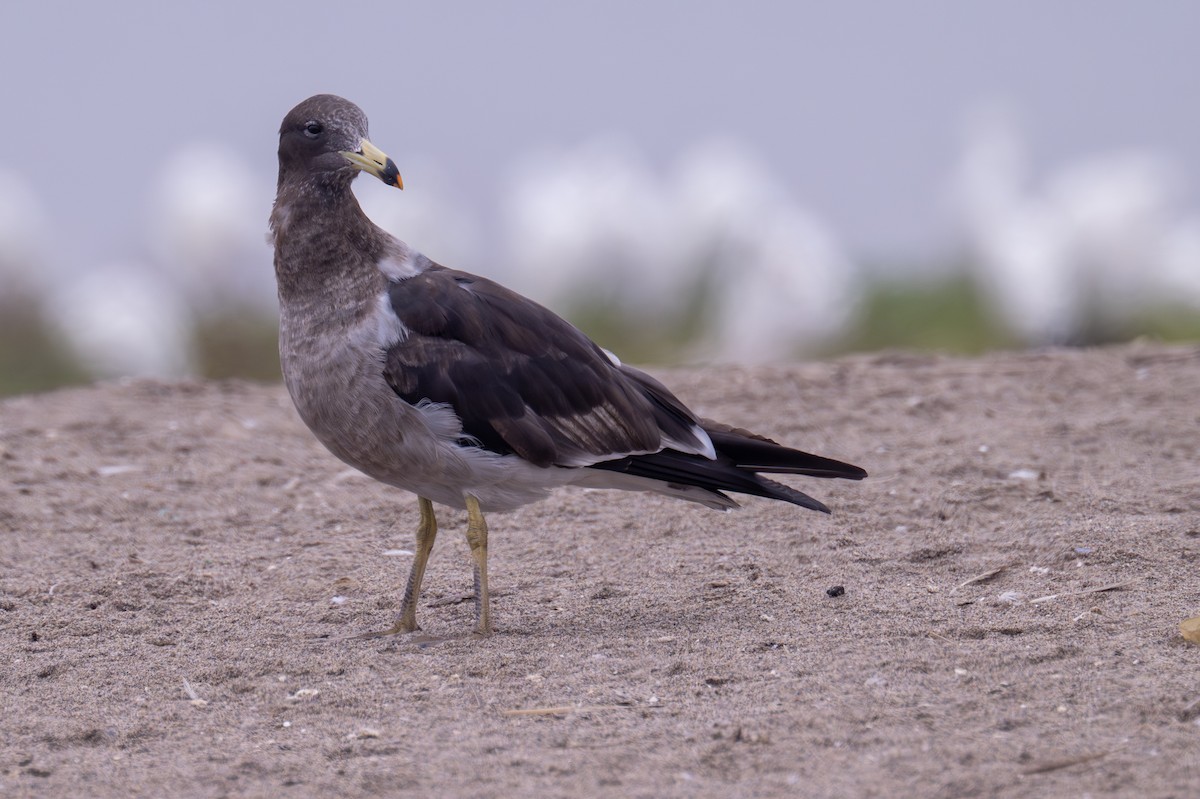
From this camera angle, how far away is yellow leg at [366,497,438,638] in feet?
14.7

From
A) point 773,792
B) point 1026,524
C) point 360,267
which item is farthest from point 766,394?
point 773,792

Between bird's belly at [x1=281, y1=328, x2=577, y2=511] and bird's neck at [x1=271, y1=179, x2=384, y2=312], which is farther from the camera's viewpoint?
bird's neck at [x1=271, y1=179, x2=384, y2=312]

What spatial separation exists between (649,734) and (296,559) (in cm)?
223

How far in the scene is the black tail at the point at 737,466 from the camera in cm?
457

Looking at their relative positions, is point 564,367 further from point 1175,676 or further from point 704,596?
point 1175,676

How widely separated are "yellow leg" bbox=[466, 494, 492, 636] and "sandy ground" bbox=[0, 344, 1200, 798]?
13cm

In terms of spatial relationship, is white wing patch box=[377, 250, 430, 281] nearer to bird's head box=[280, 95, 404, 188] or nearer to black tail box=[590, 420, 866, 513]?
bird's head box=[280, 95, 404, 188]

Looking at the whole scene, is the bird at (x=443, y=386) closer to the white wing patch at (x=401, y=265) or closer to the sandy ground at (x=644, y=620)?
the white wing patch at (x=401, y=265)

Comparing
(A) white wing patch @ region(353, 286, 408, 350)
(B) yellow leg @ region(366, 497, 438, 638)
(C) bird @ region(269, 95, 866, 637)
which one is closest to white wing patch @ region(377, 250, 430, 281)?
(C) bird @ region(269, 95, 866, 637)

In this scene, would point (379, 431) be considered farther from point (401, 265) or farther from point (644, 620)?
point (644, 620)

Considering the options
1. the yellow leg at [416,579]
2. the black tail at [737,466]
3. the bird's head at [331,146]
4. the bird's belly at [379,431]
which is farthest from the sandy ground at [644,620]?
the bird's head at [331,146]

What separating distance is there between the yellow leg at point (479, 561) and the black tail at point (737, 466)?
376mm

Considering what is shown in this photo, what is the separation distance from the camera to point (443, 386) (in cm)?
431

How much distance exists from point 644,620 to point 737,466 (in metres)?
0.58
